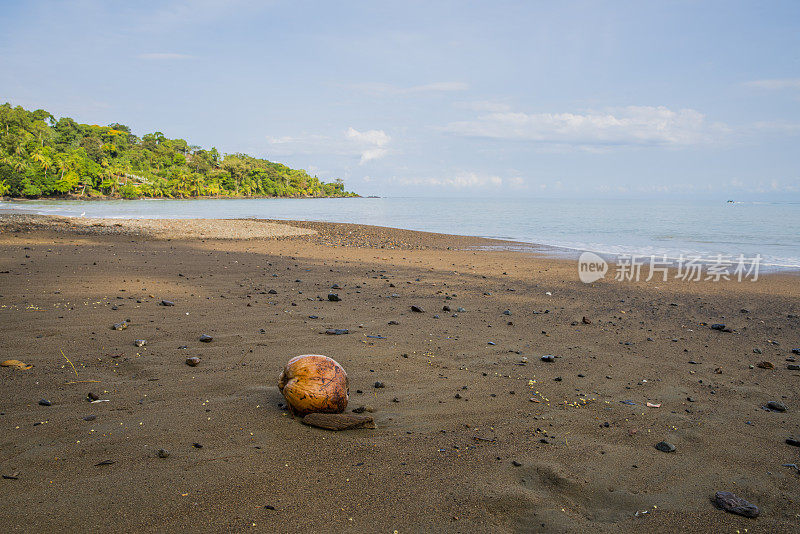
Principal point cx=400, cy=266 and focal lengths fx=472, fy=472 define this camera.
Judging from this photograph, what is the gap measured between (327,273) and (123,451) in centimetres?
934

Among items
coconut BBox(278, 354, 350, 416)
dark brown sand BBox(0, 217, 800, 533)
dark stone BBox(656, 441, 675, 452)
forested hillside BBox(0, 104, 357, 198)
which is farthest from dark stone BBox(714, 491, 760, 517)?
forested hillside BBox(0, 104, 357, 198)

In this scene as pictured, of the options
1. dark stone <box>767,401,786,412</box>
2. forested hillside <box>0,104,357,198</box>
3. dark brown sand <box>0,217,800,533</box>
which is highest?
forested hillside <box>0,104,357,198</box>

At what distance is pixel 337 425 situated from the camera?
13.1ft

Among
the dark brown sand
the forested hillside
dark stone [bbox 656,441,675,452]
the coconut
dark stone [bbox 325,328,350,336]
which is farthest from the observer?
the forested hillside

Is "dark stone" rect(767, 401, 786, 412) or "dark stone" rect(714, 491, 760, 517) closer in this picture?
"dark stone" rect(714, 491, 760, 517)

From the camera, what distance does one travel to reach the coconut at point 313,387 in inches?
162

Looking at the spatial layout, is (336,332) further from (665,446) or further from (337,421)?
(665,446)

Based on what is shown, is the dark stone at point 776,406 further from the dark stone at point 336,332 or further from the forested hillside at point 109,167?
the forested hillside at point 109,167

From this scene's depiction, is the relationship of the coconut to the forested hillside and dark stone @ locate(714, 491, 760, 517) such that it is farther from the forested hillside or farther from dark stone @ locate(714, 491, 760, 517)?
the forested hillside

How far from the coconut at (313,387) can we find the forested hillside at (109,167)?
92.5m

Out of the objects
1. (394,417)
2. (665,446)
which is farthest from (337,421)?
(665,446)

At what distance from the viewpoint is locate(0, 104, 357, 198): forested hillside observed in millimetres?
84750

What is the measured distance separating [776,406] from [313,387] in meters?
4.71

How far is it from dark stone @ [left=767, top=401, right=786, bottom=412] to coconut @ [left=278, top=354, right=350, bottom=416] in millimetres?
4390
